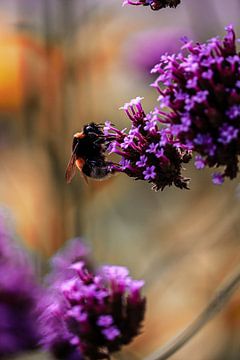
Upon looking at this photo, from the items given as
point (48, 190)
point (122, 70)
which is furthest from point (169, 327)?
point (122, 70)

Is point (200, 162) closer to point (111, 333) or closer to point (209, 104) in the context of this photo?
point (209, 104)

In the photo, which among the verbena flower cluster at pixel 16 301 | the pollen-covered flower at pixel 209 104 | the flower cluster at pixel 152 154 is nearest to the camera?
the pollen-covered flower at pixel 209 104

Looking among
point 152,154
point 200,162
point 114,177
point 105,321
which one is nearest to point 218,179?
point 200,162

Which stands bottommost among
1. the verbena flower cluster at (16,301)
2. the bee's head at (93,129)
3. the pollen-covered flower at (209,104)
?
the verbena flower cluster at (16,301)

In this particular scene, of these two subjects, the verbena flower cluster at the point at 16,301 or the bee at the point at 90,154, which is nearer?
the verbena flower cluster at the point at 16,301

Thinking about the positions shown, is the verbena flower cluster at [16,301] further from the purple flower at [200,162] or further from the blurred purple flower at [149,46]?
the blurred purple flower at [149,46]

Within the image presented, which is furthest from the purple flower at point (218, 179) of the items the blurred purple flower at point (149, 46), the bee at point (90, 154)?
the blurred purple flower at point (149, 46)
